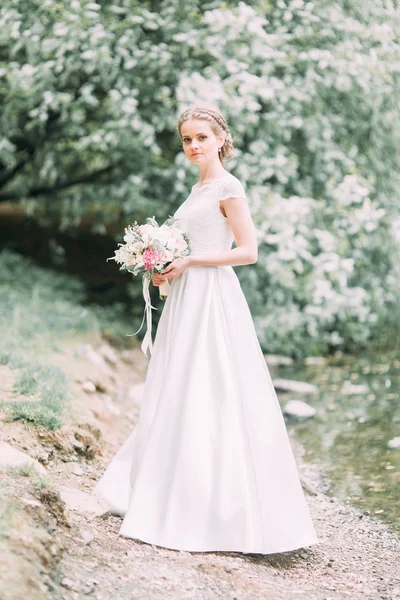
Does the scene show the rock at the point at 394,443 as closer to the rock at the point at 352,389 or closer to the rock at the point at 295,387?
the rock at the point at 352,389

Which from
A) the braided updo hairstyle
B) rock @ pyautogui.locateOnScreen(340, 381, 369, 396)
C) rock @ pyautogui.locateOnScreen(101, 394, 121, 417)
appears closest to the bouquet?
the braided updo hairstyle

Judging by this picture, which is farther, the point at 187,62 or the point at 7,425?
the point at 187,62

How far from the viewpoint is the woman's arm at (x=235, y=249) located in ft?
11.9

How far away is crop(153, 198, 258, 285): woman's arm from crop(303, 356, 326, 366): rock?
194 inches

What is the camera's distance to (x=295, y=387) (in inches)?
287

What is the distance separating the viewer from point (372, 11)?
753 cm

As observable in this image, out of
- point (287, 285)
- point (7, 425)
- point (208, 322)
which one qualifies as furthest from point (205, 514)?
point (287, 285)

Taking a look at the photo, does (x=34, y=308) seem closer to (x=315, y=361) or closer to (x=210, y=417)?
(x=315, y=361)

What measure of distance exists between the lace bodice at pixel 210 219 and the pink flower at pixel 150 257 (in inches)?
9.7

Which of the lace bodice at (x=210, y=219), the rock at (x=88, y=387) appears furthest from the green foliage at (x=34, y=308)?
the lace bodice at (x=210, y=219)

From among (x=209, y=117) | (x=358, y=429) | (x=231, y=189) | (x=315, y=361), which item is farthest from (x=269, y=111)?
(x=231, y=189)

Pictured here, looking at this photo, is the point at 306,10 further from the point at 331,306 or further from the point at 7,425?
the point at 7,425

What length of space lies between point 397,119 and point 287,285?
236 cm

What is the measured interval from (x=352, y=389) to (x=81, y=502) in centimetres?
412
